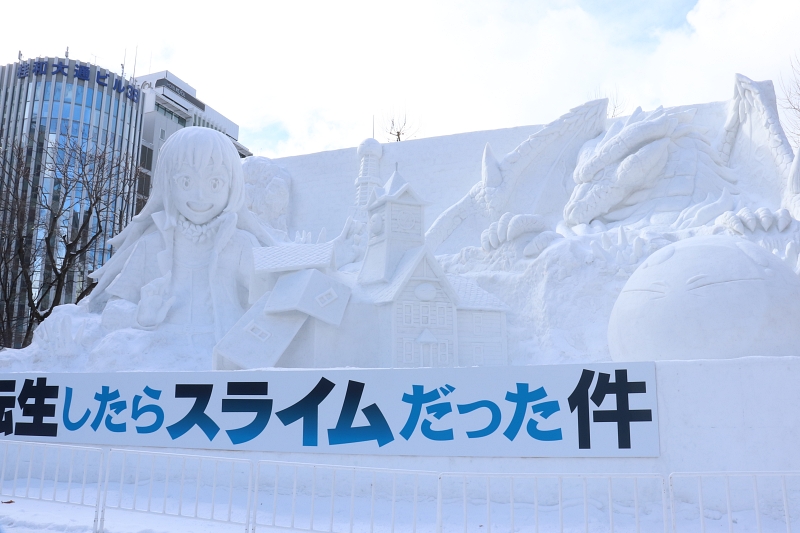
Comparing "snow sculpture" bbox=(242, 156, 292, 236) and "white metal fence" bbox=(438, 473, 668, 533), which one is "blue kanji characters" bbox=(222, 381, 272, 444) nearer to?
"white metal fence" bbox=(438, 473, 668, 533)

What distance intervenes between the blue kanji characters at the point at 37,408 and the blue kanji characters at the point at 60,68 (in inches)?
1347

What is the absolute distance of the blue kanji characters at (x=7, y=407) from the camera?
7.73 m

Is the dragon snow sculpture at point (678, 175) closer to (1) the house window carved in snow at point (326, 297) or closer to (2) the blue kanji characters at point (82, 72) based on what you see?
(1) the house window carved in snow at point (326, 297)

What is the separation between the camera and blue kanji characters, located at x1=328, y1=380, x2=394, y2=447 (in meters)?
6.21

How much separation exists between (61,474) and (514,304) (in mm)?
8581

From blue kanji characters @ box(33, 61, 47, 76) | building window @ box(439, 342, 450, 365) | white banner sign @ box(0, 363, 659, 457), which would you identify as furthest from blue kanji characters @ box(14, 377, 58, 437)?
blue kanji characters @ box(33, 61, 47, 76)

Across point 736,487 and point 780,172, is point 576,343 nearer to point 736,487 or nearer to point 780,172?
point 780,172

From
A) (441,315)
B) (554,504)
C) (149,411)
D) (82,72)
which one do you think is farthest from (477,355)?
(82,72)

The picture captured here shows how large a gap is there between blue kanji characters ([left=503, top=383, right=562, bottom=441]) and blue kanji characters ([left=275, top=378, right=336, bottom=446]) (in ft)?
5.80

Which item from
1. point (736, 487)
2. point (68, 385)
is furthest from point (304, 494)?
point (736, 487)

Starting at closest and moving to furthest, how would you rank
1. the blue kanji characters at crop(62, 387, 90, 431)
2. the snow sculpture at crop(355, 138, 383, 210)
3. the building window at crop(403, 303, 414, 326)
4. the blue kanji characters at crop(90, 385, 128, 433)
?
the blue kanji characters at crop(90, 385, 128, 433) < the blue kanji characters at crop(62, 387, 90, 431) < the building window at crop(403, 303, 414, 326) < the snow sculpture at crop(355, 138, 383, 210)

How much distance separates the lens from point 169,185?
1130cm

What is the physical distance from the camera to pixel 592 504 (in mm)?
5512

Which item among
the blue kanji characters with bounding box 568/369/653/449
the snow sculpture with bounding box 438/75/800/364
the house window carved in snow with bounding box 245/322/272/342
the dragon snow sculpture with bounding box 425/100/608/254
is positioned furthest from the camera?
the dragon snow sculpture with bounding box 425/100/608/254
